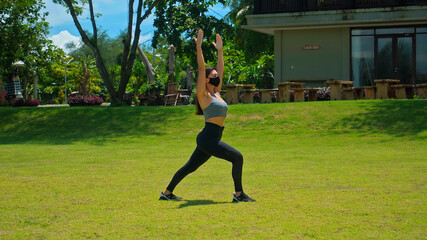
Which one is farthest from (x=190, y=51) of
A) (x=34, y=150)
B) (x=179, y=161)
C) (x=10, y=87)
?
(x=179, y=161)

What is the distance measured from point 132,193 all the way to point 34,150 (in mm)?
10075

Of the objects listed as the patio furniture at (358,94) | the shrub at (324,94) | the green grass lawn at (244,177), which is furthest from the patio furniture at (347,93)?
the green grass lawn at (244,177)

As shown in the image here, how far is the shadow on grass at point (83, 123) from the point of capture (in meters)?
22.9

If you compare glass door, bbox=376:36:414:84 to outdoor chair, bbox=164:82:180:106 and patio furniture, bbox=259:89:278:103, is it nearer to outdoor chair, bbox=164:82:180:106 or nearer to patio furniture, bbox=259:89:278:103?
patio furniture, bbox=259:89:278:103

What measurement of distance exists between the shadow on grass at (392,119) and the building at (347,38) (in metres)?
8.05

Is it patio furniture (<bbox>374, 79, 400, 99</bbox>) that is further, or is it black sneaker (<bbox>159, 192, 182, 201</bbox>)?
patio furniture (<bbox>374, 79, 400, 99</bbox>)

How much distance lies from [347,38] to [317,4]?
2.55 metres

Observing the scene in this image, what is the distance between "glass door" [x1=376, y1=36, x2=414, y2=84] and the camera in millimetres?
30623

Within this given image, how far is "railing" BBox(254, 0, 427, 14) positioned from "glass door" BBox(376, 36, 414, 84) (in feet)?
5.95

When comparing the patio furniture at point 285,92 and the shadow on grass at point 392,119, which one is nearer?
the shadow on grass at point 392,119

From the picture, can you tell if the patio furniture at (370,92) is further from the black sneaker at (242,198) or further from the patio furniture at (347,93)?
the black sneaker at (242,198)

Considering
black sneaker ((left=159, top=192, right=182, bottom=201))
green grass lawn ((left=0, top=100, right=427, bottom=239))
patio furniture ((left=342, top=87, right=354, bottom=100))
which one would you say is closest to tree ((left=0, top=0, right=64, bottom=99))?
green grass lawn ((left=0, top=100, right=427, bottom=239))

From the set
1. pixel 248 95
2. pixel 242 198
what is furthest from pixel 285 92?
pixel 242 198

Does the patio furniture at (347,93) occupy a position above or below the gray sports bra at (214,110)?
below
